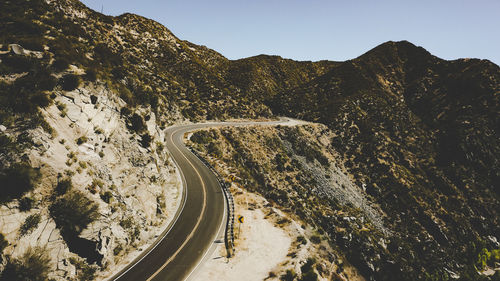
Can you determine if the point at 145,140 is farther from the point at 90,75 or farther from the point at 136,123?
the point at 90,75

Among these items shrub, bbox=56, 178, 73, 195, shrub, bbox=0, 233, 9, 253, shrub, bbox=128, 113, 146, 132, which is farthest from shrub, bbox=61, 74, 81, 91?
shrub, bbox=0, 233, 9, 253

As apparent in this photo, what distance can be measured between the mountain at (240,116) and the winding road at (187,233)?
180 centimetres

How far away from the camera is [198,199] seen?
23656 millimetres

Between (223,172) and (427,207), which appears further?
(427,207)

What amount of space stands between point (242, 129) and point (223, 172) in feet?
64.1

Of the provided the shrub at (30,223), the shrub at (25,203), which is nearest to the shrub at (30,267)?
the shrub at (30,223)

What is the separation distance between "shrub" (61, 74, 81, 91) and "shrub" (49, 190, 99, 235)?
→ 8.97 m

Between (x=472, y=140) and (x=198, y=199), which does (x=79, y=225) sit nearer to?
(x=198, y=199)

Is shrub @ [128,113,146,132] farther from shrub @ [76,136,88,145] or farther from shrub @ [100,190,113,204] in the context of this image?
shrub @ [100,190,113,204]

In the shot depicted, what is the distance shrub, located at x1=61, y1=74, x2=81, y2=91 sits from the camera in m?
16.7

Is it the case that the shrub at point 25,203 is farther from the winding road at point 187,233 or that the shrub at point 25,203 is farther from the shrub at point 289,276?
the shrub at point 289,276

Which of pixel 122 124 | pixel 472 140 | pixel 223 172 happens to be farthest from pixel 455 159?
pixel 122 124

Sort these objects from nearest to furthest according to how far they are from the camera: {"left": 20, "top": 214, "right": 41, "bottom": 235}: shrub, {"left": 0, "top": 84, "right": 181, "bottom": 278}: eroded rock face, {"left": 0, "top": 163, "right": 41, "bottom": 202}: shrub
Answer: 1. {"left": 0, "top": 163, "right": 41, "bottom": 202}: shrub
2. {"left": 20, "top": 214, "right": 41, "bottom": 235}: shrub
3. {"left": 0, "top": 84, "right": 181, "bottom": 278}: eroded rock face

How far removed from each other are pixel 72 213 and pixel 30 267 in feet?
9.79
